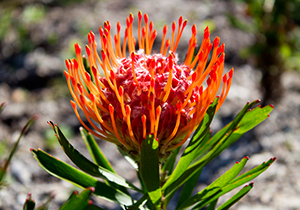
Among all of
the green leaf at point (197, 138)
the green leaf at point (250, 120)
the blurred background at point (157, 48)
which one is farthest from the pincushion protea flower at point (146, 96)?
the blurred background at point (157, 48)

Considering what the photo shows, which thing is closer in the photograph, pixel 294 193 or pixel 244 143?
pixel 294 193

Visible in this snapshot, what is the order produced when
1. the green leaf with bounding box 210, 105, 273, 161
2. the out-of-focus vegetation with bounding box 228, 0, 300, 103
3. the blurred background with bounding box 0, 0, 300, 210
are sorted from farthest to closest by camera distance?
the out-of-focus vegetation with bounding box 228, 0, 300, 103
the blurred background with bounding box 0, 0, 300, 210
the green leaf with bounding box 210, 105, 273, 161

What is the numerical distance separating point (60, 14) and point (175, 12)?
1407 millimetres

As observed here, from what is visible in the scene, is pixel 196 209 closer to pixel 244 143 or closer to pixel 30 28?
pixel 244 143

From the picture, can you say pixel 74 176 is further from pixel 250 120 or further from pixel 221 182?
pixel 250 120

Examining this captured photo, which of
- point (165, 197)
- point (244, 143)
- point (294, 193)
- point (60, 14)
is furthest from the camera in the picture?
point (60, 14)

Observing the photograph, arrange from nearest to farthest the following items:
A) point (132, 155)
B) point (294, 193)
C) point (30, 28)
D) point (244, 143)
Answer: point (132, 155)
point (294, 193)
point (244, 143)
point (30, 28)

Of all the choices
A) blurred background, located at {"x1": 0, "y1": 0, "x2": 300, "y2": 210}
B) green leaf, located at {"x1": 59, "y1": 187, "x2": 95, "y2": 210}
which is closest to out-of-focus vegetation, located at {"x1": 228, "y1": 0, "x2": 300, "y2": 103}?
blurred background, located at {"x1": 0, "y1": 0, "x2": 300, "y2": 210}

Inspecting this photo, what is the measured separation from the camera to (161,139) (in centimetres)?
82

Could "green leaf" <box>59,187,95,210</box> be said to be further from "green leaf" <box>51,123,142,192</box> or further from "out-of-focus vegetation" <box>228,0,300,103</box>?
"out-of-focus vegetation" <box>228,0,300,103</box>

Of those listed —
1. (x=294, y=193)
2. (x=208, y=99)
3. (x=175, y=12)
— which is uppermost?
(x=175, y=12)

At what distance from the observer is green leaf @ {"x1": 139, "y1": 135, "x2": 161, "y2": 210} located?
70 cm

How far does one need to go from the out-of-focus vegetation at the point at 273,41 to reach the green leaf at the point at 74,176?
Answer: 6.66 feet

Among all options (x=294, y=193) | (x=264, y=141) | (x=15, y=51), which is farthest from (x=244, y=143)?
(x=15, y=51)
